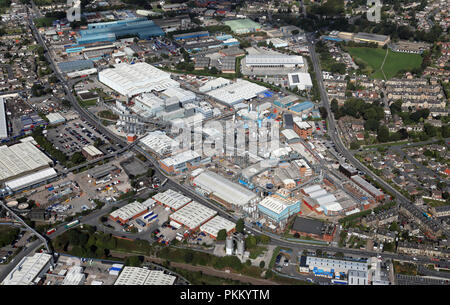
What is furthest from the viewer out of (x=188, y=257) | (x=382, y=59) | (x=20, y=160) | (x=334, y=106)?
(x=382, y=59)

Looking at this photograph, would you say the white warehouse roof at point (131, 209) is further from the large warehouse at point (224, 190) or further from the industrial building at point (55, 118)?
the industrial building at point (55, 118)

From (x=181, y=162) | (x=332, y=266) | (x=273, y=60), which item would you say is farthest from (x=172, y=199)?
(x=273, y=60)

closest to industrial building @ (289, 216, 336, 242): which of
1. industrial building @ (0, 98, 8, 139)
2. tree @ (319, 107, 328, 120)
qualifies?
tree @ (319, 107, 328, 120)

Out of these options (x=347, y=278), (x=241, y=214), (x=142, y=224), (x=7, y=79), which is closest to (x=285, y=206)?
(x=241, y=214)

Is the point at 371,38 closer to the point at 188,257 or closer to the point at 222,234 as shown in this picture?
the point at 222,234

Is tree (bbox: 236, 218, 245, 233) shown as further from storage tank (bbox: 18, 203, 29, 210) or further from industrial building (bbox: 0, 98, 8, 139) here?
industrial building (bbox: 0, 98, 8, 139)

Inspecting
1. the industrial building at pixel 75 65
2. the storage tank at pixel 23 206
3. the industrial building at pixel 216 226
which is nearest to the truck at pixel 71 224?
the storage tank at pixel 23 206
